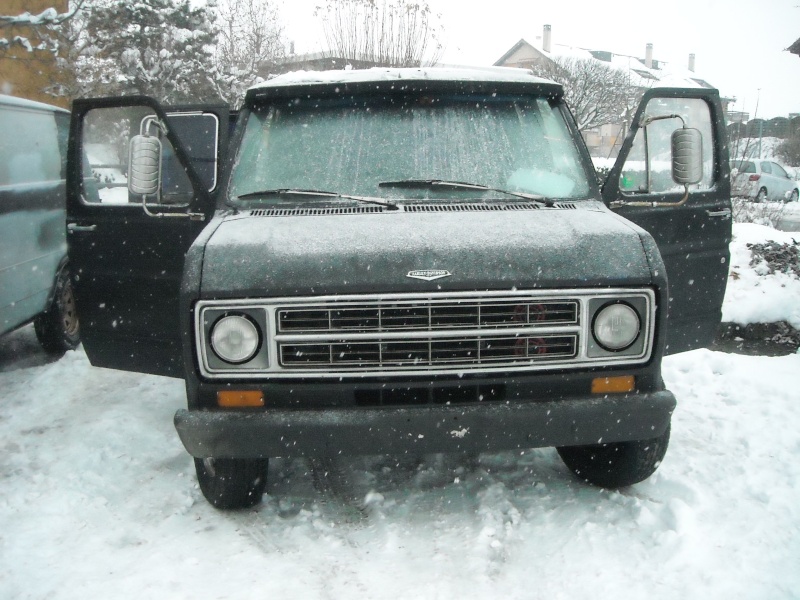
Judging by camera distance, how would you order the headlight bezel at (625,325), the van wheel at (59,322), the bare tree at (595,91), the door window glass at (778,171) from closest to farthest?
the headlight bezel at (625,325) < the van wheel at (59,322) < the bare tree at (595,91) < the door window glass at (778,171)

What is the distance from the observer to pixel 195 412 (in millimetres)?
3051

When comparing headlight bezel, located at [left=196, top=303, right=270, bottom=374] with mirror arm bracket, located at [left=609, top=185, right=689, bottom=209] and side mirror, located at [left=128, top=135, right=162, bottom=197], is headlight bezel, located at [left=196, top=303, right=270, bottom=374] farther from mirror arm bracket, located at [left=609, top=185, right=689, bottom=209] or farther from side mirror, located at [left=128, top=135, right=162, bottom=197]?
mirror arm bracket, located at [left=609, top=185, right=689, bottom=209]

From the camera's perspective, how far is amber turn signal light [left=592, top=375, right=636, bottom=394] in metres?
3.07

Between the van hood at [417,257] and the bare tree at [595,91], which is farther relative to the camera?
the bare tree at [595,91]

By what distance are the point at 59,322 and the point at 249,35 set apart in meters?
20.3

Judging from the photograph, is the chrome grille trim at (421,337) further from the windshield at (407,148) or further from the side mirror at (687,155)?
the side mirror at (687,155)

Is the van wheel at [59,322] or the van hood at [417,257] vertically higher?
the van hood at [417,257]

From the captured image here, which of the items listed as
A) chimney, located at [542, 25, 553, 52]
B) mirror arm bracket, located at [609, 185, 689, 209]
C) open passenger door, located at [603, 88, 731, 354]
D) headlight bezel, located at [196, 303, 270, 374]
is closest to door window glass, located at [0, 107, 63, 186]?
headlight bezel, located at [196, 303, 270, 374]

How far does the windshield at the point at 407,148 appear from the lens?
3.63m

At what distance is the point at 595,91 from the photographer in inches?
986

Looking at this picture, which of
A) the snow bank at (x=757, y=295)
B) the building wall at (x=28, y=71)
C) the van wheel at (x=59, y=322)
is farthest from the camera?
the building wall at (x=28, y=71)

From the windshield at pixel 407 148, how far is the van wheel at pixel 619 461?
131 centimetres

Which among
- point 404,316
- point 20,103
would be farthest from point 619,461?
point 20,103

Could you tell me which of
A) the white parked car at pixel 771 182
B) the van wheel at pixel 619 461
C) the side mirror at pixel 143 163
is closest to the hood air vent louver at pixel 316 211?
the side mirror at pixel 143 163
